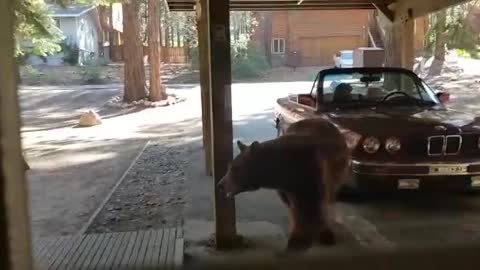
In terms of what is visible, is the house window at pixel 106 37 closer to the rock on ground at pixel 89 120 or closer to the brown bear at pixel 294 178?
the rock on ground at pixel 89 120

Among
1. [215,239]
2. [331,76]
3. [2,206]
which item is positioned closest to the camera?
[2,206]

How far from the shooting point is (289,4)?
9039 mm

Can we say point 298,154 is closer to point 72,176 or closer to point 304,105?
point 304,105

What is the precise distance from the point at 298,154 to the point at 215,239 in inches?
37.8

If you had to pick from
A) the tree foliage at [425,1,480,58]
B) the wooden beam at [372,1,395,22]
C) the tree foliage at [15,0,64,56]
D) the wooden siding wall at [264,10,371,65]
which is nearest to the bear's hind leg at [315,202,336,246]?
the wooden beam at [372,1,395,22]

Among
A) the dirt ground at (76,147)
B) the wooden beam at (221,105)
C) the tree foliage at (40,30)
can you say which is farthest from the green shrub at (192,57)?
the wooden beam at (221,105)

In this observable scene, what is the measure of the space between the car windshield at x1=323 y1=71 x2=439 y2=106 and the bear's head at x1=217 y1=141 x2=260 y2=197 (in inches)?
83.4

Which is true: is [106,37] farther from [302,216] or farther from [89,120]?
[302,216]

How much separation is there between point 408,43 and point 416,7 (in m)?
0.70

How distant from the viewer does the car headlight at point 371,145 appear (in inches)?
185

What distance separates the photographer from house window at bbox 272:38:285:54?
63.5 ft

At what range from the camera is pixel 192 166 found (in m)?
7.97

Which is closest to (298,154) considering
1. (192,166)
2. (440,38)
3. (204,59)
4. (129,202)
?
(129,202)

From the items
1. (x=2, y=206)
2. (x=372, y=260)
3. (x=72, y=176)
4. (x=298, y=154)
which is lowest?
(x=72, y=176)
